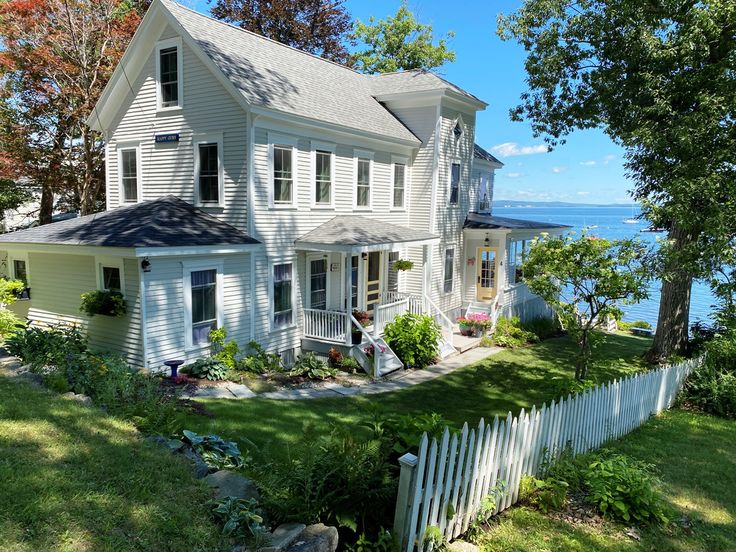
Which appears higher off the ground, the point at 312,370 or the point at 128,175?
the point at 128,175

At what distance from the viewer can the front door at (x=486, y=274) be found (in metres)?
20.8

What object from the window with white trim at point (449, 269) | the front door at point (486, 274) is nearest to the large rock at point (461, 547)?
the window with white trim at point (449, 269)

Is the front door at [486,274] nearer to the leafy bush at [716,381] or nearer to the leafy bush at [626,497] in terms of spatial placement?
the leafy bush at [716,381]

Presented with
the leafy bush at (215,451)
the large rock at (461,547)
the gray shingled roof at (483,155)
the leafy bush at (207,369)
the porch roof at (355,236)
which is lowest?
the leafy bush at (207,369)

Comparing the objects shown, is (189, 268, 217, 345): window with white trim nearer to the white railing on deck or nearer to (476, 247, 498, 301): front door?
the white railing on deck

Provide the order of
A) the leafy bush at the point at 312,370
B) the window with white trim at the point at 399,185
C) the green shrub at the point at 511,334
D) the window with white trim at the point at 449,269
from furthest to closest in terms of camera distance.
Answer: the window with white trim at the point at 449,269 < the window with white trim at the point at 399,185 < the green shrub at the point at 511,334 < the leafy bush at the point at 312,370

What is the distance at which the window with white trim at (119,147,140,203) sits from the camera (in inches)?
614

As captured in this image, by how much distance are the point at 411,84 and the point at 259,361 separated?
12396 millimetres

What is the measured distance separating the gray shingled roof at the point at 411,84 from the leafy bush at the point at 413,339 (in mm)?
8589

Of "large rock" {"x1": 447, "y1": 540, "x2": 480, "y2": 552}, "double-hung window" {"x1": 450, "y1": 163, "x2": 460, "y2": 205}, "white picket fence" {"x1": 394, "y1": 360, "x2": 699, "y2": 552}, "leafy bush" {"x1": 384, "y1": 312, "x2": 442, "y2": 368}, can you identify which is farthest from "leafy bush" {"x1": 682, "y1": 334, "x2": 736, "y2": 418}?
"double-hung window" {"x1": 450, "y1": 163, "x2": 460, "y2": 205}

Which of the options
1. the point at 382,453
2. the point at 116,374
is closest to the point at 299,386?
the point at 116,374

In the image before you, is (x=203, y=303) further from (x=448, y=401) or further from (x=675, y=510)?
(x=675, y=510)

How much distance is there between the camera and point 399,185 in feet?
60.5

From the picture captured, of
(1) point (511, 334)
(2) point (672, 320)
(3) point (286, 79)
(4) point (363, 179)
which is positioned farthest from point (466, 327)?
(3) point (286, 79)
